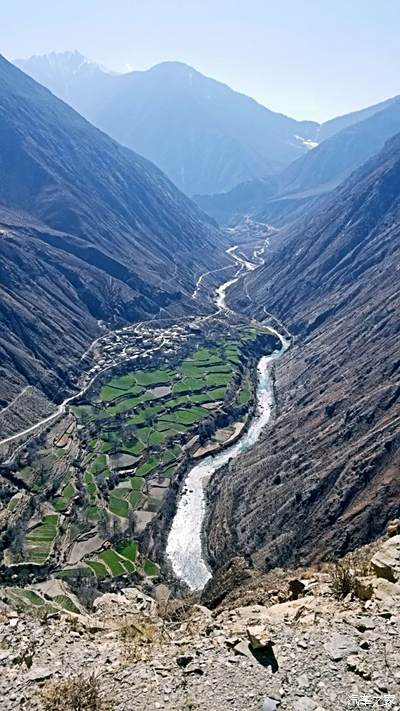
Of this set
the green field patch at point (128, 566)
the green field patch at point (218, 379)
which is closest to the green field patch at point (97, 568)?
the green field patch at point (128, 566)

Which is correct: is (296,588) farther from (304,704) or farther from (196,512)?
(196,512)

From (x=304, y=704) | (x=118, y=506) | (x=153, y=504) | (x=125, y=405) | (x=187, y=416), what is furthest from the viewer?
(x=125, y=405)

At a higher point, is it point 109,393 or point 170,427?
point 109,393

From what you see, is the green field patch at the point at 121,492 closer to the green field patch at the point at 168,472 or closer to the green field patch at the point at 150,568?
the green field patch at the point at 168,472

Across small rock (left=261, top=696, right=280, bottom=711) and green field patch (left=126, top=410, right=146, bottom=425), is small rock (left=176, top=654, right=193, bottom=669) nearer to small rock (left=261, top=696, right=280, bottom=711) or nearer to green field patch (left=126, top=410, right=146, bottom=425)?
small rock (left=261, top=696, right=280, bottom=711)

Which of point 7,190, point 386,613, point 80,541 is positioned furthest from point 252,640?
point 7,190

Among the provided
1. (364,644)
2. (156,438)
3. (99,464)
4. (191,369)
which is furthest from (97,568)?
(191,369)

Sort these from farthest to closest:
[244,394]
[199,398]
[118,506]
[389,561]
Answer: [244,394]
[199,398]
[118,506]
[389,561]

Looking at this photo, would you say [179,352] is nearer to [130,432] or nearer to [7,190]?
[130,432]
